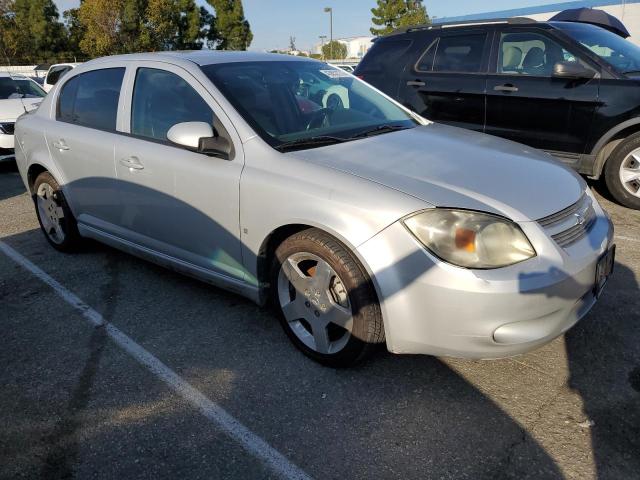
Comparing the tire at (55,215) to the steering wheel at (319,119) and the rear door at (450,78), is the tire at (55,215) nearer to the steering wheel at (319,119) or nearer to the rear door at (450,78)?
the steering wheel at (319,119)

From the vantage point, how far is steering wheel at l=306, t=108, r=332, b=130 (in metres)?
3.15

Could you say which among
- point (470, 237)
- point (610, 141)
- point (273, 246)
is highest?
point (470, 237)

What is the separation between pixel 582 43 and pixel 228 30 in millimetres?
A: 47468

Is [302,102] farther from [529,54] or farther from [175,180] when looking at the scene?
[529,54]

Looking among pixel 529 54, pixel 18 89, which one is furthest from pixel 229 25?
pixel 529 54

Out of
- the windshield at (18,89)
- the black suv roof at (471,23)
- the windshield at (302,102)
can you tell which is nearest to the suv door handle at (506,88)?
the black suv roof at (471,23)

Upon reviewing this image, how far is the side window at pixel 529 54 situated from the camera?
→ 5.32 metres

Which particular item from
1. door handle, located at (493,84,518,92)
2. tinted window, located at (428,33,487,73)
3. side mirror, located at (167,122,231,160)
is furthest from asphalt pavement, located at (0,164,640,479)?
tinted window, located at (428,33,487,73)

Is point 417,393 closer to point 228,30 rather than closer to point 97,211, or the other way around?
point 97,211

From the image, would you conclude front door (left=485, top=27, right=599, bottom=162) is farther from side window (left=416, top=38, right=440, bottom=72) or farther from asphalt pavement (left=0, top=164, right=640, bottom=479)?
asphalt pavement (left=0, top=164, right=640, bottom=479)

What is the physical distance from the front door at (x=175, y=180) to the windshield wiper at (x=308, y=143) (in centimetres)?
25

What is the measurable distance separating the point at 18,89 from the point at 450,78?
8183 mm

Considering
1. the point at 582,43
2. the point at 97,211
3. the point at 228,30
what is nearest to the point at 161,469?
the point at 97,211

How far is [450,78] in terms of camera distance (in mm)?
5887
